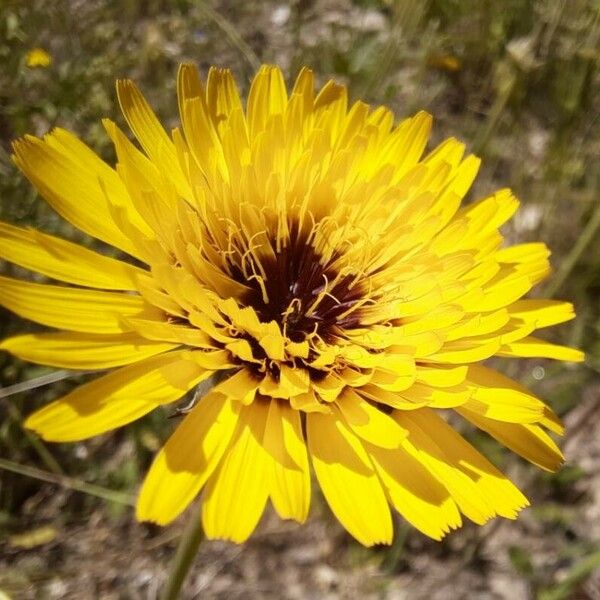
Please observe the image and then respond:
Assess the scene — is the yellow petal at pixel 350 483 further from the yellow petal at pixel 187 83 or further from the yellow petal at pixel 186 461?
the yellow petal at pixel 187 83

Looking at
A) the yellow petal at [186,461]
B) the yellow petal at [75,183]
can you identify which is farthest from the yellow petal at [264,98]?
the yellow petal at [186,461]

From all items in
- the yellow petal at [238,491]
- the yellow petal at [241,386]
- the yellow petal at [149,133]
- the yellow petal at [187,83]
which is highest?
the yellow petal at [187,83]

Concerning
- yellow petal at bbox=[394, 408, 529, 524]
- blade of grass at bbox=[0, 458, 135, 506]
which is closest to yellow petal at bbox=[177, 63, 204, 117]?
yellow petal at bbox=[394, 408, 529, 524]

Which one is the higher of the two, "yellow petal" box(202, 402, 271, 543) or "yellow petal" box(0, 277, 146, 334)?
"yellow petal" box(0, 277, 146, 334)

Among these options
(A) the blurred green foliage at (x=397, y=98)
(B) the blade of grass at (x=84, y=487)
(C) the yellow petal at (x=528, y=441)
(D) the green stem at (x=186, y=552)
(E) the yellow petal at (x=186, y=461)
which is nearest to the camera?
(E) the yellow petal at (x=186, y=461)

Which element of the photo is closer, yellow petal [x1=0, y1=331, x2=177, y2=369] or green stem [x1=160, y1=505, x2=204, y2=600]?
yellow petal [x1=0, y1=331, x2=177, y2=369]

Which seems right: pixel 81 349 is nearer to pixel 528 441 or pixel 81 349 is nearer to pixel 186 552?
pixel 186 552

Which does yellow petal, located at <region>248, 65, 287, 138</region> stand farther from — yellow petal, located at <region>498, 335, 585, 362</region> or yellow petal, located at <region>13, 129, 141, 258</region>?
yellow petal, located at <region>498, 335, 585, 362</region>
